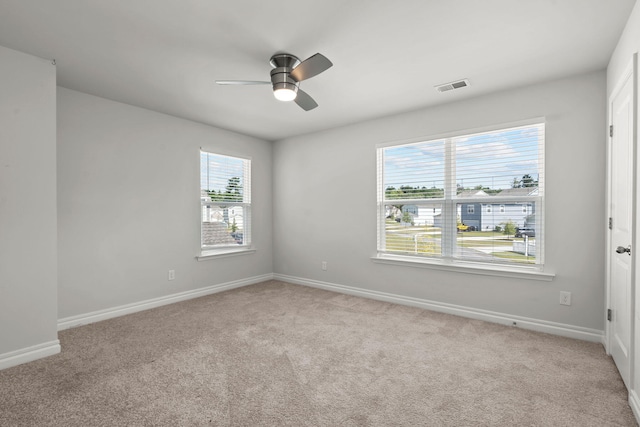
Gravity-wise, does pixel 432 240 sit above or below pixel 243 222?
below

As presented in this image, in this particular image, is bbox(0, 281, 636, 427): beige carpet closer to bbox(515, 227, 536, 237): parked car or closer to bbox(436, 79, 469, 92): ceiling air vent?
bbox(515, 227, 536, 237): parked car

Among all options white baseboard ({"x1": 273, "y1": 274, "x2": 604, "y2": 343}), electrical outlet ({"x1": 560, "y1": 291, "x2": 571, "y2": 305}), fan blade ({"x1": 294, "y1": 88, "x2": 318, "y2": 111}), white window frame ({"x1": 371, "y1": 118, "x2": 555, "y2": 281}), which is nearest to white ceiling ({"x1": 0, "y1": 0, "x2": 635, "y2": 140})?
fan blade ({"x1": 294, "y1": 88, "x2": 318, "y2": 111})

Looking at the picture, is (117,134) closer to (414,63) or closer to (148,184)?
(148,184)

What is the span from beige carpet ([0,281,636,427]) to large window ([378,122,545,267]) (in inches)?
33.1

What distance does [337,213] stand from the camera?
4520 millimetres

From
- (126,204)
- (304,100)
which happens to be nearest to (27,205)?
(126,204)

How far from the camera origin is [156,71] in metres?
2.71

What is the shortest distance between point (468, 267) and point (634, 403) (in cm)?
171

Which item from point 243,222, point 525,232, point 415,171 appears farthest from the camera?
point 243,222

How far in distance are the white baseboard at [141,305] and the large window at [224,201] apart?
583 millimetres

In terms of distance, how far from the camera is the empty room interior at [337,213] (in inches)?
75.5

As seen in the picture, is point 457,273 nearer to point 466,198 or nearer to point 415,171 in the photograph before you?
point 466,198

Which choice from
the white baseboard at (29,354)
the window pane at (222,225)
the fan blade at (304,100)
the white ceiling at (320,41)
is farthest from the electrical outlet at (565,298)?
the white baseboard at (29,354)

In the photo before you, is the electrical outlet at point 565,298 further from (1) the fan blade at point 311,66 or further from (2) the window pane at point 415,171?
(1) the fan blade at point 311,66
